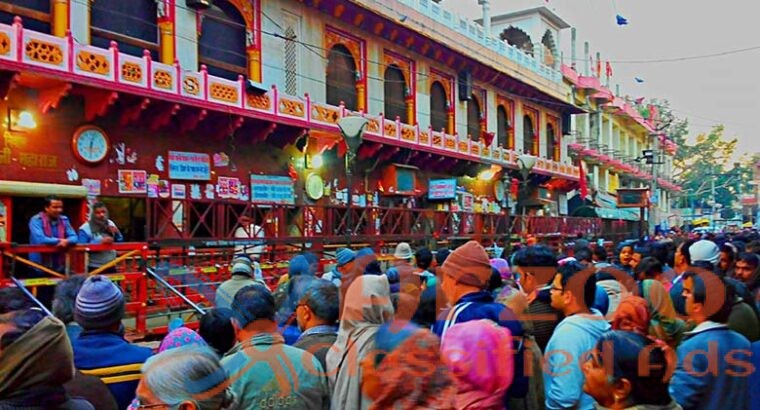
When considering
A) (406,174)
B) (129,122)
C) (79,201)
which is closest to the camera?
(79,201)

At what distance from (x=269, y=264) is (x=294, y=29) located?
7.64 m

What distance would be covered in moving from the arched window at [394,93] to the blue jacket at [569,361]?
16.6 metres

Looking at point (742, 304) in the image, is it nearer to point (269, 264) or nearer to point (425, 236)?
point (269, 264)

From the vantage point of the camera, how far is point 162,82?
1193 centimetres

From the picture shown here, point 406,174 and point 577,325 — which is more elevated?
point 406,174

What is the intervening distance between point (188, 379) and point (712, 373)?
254 cm

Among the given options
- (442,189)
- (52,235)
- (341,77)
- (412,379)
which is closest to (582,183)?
(442,189)

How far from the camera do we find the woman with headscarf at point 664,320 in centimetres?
431

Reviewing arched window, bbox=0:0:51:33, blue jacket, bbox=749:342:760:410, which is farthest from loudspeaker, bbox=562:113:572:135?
blue jacket, bbox=749:342:760:410

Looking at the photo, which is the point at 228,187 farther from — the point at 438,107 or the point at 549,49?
the point at 549,49

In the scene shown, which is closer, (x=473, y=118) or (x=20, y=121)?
(x=20, y=121)

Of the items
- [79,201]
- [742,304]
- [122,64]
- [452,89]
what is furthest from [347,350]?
[452,89]

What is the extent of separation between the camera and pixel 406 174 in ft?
63.6

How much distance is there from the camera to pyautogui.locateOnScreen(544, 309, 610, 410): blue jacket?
10.5 ft
